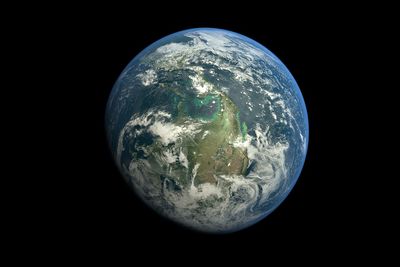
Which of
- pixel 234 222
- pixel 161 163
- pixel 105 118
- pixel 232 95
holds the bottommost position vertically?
pixel 234 222

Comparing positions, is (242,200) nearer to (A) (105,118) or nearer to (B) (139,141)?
(B) (139,141)

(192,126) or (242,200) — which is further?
(242,200)

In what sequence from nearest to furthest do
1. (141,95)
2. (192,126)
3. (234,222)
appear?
1. (192,126)
2. (141,95)
3. (234,222)

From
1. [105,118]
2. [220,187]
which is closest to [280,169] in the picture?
[220,187]

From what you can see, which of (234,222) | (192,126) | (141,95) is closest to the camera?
(192,126)

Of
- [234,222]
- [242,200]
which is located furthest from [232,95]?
[234,222]

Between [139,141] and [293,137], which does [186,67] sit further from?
[293,137]

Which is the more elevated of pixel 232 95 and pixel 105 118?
pixel 232 95
